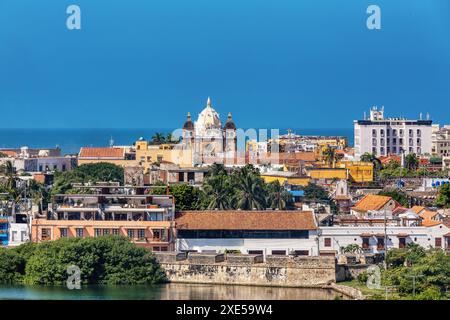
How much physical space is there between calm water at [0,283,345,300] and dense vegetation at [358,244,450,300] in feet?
2.21

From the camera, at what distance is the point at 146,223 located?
56.0 feet

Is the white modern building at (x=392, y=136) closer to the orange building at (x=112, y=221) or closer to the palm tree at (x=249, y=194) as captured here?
the palm tree at (x=249, y=194)

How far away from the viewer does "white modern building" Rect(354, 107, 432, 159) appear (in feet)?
156

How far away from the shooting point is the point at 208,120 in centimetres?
3975

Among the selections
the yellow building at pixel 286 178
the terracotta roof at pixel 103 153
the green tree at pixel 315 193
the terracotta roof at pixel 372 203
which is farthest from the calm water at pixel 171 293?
the terracotta roof at pixel 103 153

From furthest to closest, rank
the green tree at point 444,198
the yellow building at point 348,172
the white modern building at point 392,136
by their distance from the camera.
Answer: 1. the white modern building at point 392,136
2. the yellow building at point 348,172
3. the green tree at point 444,198

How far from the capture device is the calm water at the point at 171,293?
44.3ft

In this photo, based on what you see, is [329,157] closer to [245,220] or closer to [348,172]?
[348,172]

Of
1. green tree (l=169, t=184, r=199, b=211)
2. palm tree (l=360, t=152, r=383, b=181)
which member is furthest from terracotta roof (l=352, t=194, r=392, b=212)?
palm tree (l=360, t=152, r=383, b=181)

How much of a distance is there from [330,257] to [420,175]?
17.5m

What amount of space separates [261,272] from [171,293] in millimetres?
1652

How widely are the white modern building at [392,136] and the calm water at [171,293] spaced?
32384 millimetres
